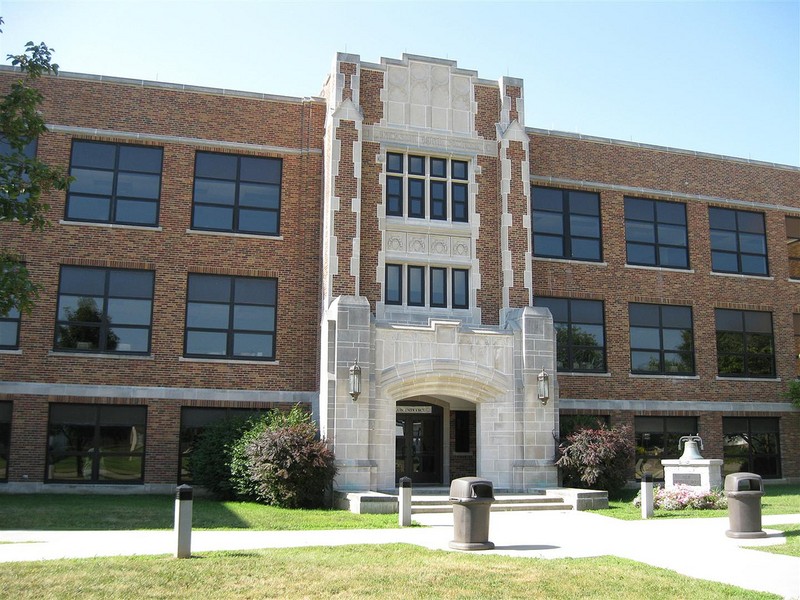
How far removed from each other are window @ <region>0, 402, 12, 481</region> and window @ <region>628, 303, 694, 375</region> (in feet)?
60.7

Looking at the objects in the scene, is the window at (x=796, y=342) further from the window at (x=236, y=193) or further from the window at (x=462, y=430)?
the window at (x=236, y=193)

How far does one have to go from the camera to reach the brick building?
72.0 ft

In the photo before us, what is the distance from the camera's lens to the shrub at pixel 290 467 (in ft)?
62.5

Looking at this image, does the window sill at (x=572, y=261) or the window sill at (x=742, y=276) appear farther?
the window sill at (x=742, y=276)

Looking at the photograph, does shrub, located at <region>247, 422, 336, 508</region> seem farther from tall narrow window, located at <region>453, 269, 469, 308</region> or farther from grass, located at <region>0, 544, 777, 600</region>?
grass, located at <region>0, 544, 777, 600</region>

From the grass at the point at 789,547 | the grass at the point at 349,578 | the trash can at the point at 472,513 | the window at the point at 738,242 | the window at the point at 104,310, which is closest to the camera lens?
the grass at the point at 349,578

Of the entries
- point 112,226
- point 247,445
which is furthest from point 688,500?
point 112,226

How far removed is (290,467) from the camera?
1906 centimetres

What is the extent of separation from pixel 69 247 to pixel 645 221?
18078mm

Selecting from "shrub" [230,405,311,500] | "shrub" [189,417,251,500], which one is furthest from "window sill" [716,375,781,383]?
"shrub" [189,417,251,500]

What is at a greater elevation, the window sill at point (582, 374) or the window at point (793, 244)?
the window at point (793, 244)

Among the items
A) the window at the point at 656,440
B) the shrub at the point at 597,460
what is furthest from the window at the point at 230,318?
the window at the point at 656,440

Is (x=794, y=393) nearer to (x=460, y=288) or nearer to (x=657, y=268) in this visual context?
(x=657, y=268)

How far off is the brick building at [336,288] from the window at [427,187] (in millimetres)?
65
